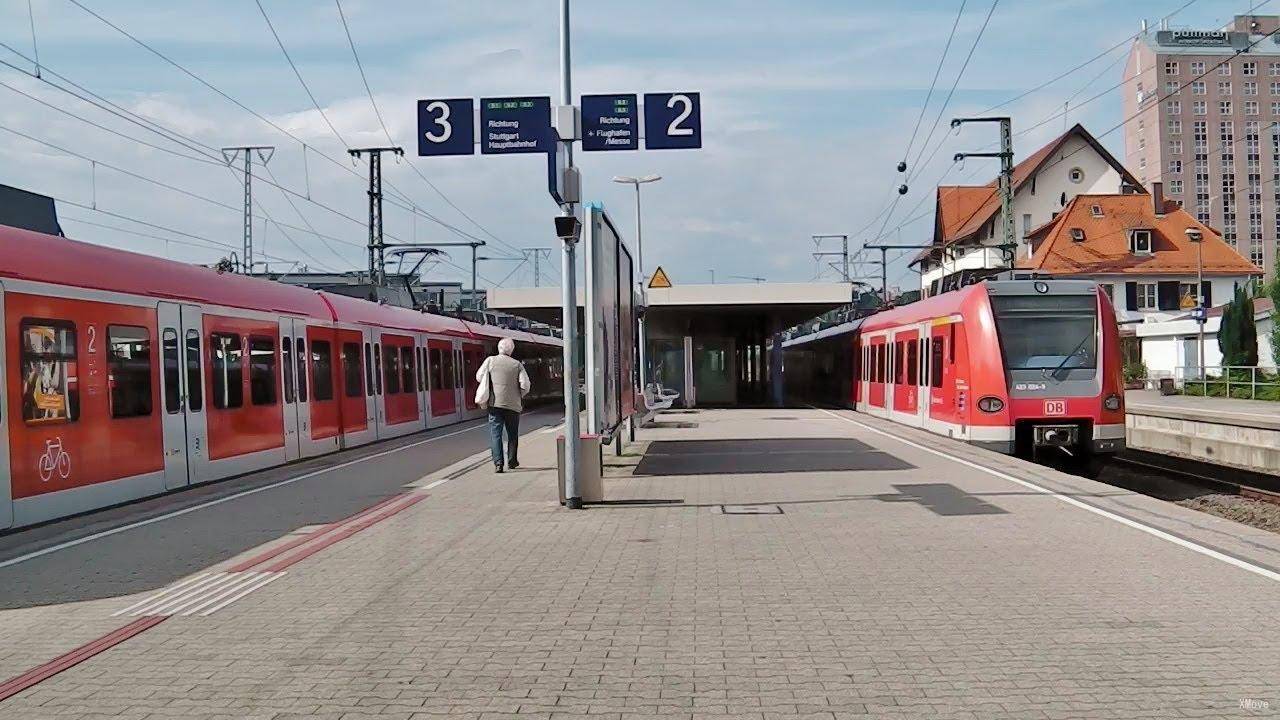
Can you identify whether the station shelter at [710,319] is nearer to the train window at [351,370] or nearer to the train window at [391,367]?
the train window at [391,367]

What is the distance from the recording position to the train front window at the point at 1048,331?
17.0 metres

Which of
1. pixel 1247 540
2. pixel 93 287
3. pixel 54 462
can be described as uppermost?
pixel 93 287

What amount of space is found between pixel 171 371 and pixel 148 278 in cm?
111

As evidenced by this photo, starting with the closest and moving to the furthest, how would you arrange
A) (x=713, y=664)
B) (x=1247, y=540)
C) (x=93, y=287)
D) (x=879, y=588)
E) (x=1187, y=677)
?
(x=1187, y=677)
(x=713, y=664)
(x=879, y=588)
(x=1247, y=540)
(x=93, y=287)

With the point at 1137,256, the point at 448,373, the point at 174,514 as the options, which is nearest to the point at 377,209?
the point at 448,373

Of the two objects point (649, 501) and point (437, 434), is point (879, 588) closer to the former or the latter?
point (649, 501)

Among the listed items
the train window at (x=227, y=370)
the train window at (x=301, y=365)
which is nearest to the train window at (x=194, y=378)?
the train window at (x=227, y=370)

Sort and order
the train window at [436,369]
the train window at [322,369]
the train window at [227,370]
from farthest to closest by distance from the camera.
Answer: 1. the train window at [436,369]
2. the train window at [322,369]
3. the train window at [227,370]

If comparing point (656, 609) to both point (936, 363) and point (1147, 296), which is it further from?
point (1147, 296)

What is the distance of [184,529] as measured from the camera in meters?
10.5

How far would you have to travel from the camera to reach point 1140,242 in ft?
197

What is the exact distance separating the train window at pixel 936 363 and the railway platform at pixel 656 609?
24.7ft

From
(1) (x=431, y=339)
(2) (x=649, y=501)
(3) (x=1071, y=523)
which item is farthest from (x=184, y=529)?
(1) (x=431, y=339)

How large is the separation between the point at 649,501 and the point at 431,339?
16.5 meters
